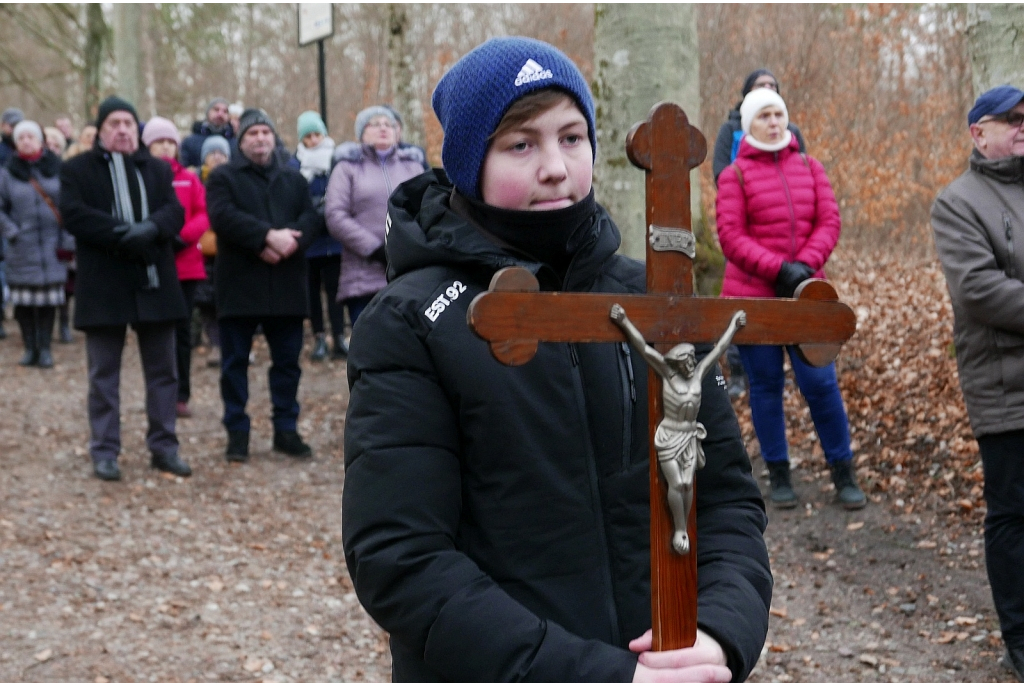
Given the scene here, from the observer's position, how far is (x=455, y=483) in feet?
5.92

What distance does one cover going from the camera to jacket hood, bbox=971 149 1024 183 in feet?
13.9

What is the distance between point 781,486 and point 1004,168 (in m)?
2.79

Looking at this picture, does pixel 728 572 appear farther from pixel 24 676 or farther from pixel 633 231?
pixel 633 231

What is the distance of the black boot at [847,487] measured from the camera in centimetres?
635

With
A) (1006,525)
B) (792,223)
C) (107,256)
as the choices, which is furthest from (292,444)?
(1006,525)

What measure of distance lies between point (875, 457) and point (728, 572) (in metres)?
5.73

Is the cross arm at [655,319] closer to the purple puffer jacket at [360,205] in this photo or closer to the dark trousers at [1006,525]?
the dark trousers at [1006,525]

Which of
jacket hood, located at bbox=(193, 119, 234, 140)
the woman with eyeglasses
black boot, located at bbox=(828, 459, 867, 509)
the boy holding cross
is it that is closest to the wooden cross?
the boy holding cross

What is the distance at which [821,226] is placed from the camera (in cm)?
642

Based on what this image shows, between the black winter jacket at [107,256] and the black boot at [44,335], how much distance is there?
457 cm

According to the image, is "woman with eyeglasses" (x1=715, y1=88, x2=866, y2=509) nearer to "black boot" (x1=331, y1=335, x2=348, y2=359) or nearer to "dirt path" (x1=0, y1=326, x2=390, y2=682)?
"dirt path" (x1=0, y1=326, x2=390, y2=682)

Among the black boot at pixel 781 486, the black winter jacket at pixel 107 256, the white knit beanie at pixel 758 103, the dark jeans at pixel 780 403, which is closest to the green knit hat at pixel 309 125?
the black winter jacket at pixel 107 256

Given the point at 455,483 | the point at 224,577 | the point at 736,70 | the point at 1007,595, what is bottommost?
the point at 224,577

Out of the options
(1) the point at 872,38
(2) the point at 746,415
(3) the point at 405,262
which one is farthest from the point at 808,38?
(3) the point at 405,262
